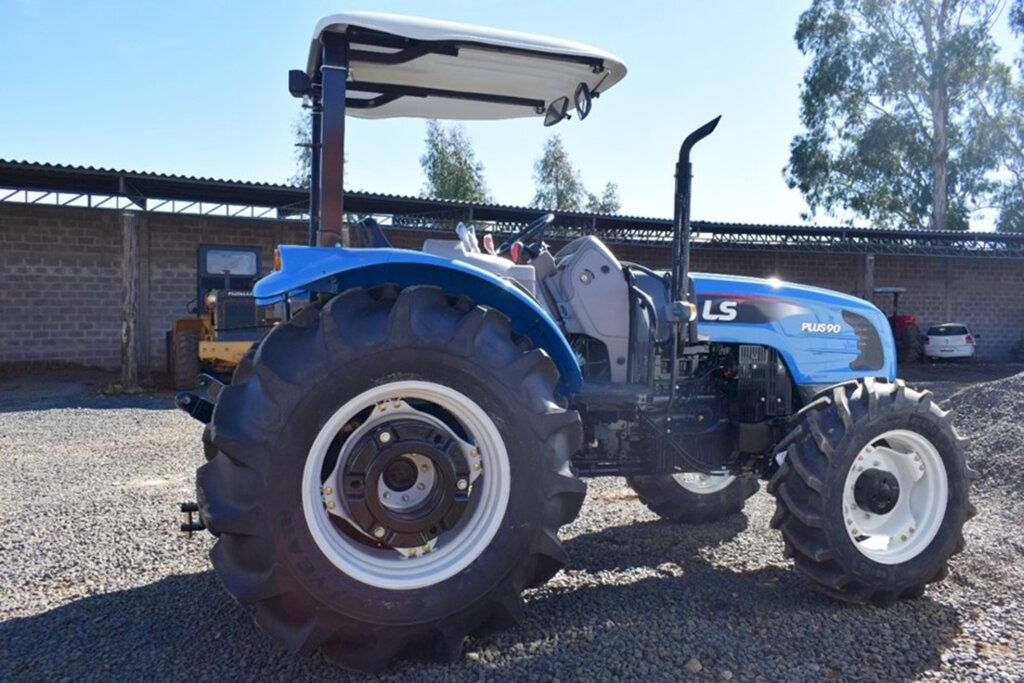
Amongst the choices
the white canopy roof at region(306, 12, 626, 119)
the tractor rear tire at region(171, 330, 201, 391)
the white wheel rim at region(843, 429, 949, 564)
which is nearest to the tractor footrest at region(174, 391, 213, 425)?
the white canopy roof at region(306, 12, 626, 119)

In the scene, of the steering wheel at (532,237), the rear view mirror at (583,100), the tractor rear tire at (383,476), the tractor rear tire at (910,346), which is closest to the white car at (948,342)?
the tractor rear tire at (910,346)

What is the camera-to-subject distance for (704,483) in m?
4.75

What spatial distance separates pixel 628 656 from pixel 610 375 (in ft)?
4.59

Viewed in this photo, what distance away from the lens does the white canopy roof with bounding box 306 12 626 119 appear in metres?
3.01

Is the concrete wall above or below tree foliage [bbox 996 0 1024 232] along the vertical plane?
below

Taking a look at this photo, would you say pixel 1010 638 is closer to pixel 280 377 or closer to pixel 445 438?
pixel 445 438

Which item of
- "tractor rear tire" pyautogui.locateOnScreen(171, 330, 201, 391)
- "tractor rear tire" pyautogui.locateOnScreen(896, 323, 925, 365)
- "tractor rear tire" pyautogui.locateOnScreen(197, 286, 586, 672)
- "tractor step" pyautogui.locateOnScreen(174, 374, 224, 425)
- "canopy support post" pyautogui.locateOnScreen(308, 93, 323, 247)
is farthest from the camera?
"tractor rear tire" pyautogui.locateOnScreen(896, 323, 925, 365)

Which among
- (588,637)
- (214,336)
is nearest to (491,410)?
(588,637)

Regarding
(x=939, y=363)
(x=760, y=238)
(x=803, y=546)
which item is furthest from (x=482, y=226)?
(x=803, y=546)

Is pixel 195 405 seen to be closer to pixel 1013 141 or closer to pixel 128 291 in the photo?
pixel 128 291

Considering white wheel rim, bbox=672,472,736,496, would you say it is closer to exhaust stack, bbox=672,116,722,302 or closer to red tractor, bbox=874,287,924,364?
exhaust stack, bbox=672,116,722,302

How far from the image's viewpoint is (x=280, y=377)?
2531 millimetres

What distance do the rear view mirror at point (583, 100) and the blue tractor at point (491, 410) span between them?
2 cm

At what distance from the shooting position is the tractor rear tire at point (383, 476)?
2.51 meters
